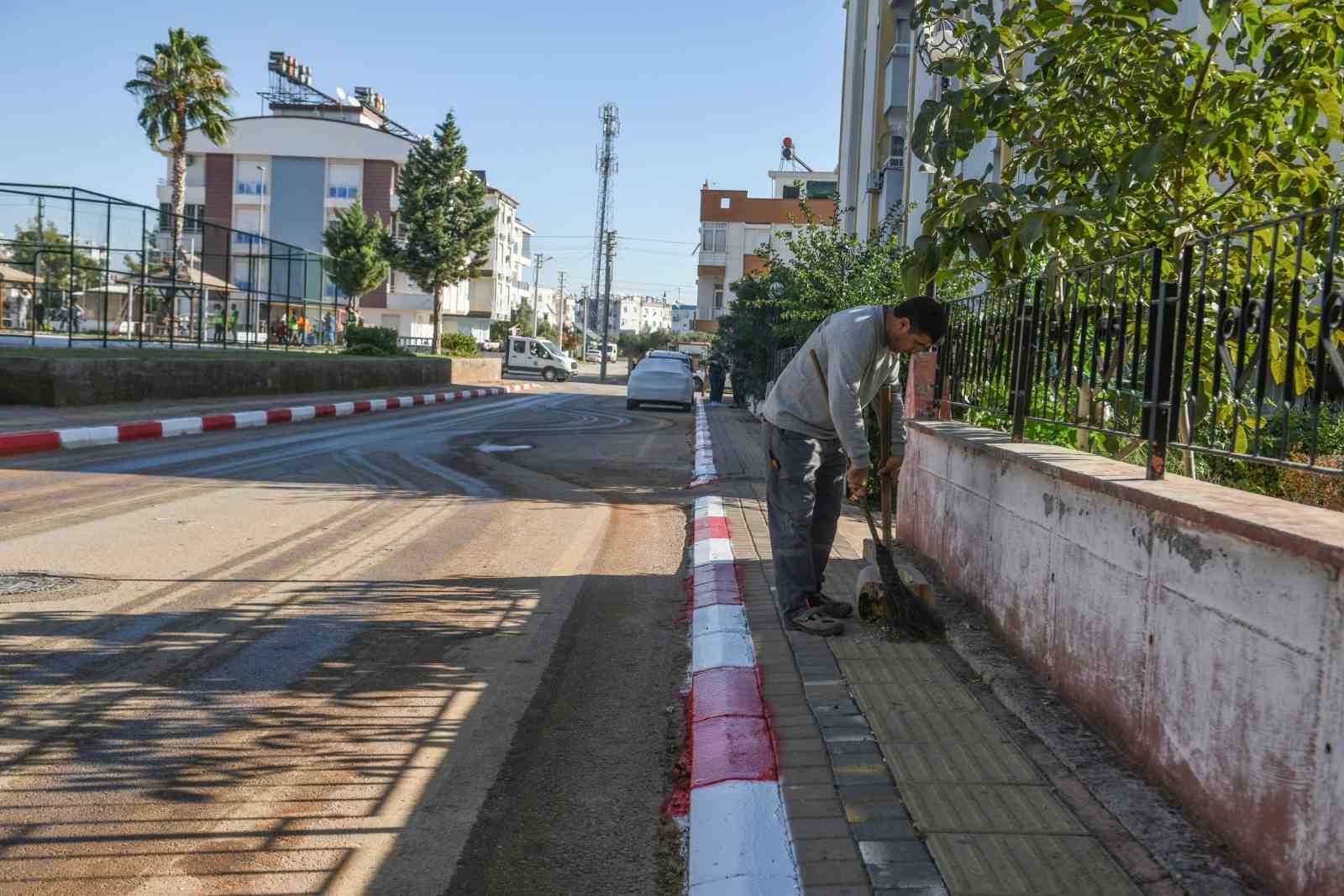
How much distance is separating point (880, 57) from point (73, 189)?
22.6m

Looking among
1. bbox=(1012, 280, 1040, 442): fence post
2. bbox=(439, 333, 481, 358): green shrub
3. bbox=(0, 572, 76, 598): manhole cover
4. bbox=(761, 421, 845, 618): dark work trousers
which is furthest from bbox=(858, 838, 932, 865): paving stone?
bbox=(439, 333, 481, 358): green shrub

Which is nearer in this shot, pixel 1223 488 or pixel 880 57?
pixel 1223 488

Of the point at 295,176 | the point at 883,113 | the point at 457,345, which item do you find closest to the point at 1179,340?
the point at 883,113

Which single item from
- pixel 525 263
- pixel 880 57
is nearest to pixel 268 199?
pixel 525 263

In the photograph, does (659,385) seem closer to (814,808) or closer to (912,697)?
(912,697)

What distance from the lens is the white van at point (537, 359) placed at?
61.9 meters

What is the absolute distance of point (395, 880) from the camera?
3.12 meters

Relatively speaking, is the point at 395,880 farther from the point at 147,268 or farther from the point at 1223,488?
the point at 147,268

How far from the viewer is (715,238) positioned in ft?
262

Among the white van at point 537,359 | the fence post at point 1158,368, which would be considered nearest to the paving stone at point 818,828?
the fence post at point 1158,368

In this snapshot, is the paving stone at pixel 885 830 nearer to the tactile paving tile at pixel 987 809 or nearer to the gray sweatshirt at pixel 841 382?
the tactile paving tile at pixel 987 809

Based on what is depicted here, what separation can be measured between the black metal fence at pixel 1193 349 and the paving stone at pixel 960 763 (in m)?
1.13

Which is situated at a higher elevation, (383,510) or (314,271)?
(314,271)

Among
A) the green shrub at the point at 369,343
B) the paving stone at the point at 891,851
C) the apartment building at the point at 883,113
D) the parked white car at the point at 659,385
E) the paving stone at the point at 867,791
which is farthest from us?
the green shrub at the point at 369,343
